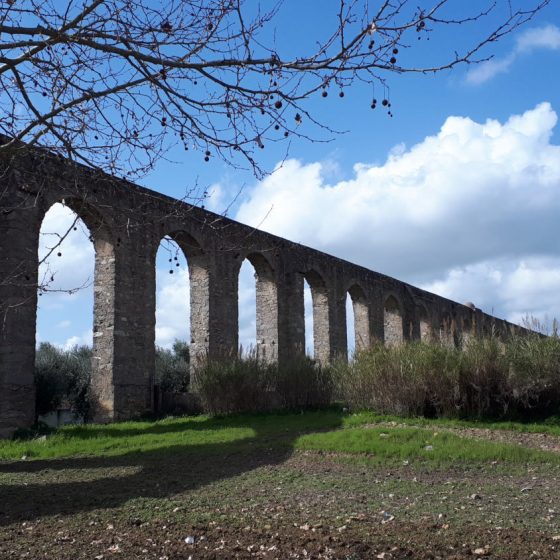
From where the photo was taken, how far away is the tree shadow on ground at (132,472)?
6.46m

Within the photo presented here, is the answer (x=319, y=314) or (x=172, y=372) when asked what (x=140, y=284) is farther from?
(x=319, y=314)

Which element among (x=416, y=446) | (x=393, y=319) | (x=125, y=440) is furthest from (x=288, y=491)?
(x=393, y=319)

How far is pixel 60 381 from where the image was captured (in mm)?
18469

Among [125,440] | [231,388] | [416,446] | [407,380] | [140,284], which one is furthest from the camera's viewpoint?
[140,284]

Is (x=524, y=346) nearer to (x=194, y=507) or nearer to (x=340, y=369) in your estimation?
(x=340, y=369)

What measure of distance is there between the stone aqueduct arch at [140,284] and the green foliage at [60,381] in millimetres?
2960

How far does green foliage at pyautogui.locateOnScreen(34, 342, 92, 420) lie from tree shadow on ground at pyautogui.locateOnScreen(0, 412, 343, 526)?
25.5ft

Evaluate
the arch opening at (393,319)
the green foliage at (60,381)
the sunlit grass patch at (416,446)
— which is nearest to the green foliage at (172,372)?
the green foliage at (60,381)

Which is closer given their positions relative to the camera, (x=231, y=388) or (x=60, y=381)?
(x=231, y=388)

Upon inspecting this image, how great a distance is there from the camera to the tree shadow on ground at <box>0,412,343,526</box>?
6465 mm

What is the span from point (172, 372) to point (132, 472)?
12658 mm

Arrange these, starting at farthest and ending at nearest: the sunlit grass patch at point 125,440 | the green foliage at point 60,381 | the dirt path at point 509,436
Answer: the green foliage at point 60,381
the sunlit grass patch at point 125,440
the dirt path at point 509,436

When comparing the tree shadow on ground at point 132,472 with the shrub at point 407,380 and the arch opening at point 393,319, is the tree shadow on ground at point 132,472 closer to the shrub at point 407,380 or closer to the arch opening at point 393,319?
the shrub at point 407,380

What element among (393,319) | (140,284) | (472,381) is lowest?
(472,381)
